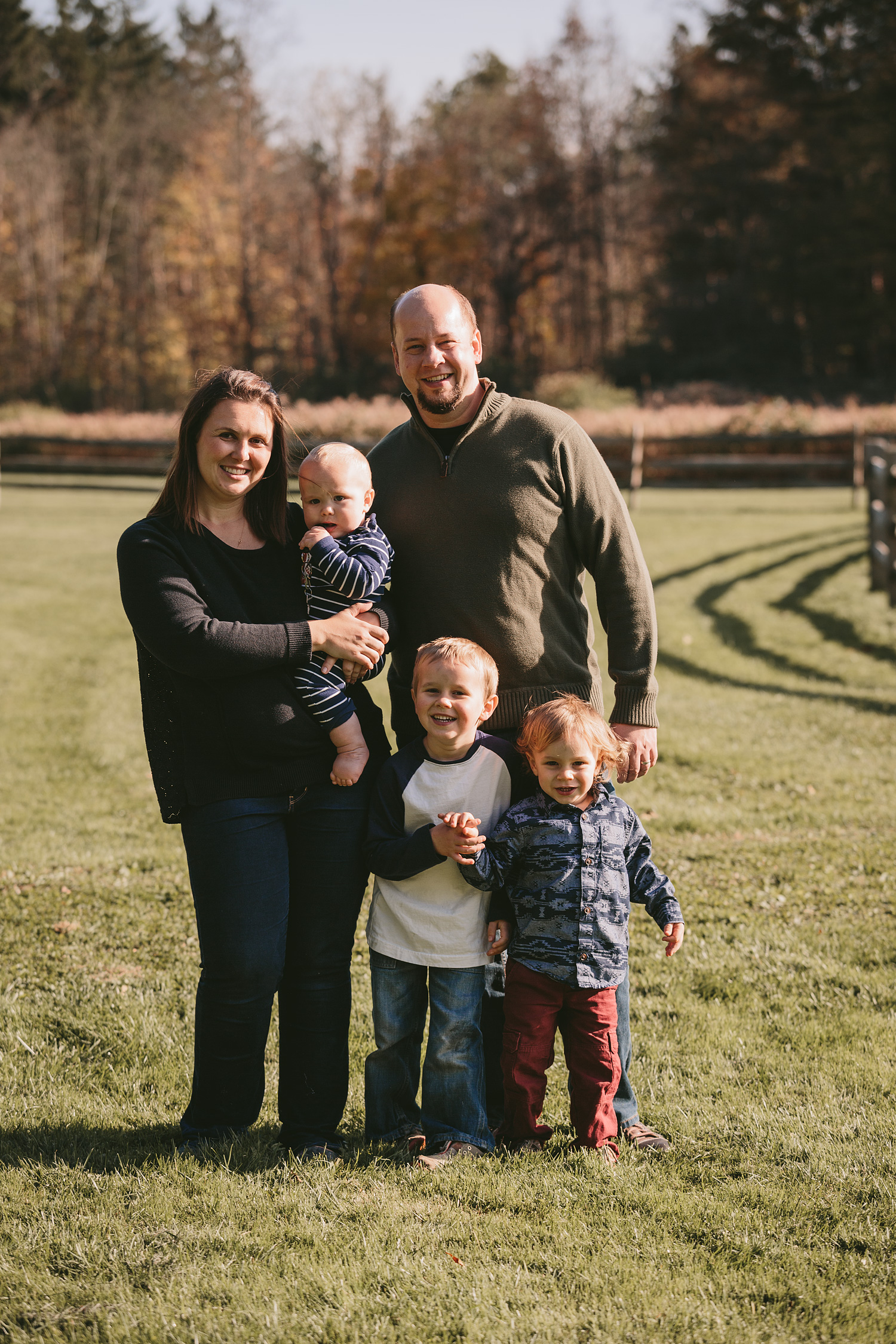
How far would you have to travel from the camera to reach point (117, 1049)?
3.55 meters

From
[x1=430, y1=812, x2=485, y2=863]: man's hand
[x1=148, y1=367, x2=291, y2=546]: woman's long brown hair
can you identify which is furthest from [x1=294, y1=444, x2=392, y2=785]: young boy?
[x1=430, y1=812, x2=485, y2=863]: man's hand

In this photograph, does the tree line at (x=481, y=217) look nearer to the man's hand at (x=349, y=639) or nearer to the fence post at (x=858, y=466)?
the fence post at (x=858, y=466)

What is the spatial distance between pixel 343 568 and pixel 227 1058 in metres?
1.27

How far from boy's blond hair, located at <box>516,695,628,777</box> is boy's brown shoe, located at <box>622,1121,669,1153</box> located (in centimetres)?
100

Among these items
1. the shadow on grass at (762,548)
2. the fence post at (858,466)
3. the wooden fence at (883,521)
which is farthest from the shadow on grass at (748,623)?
the fence post at (858,466)

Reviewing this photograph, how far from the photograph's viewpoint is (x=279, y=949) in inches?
108

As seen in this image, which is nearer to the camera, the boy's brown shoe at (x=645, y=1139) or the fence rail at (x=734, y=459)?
the boy's brown shoe at (x=645, y=1139)

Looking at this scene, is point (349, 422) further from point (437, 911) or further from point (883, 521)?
point (437, 911)

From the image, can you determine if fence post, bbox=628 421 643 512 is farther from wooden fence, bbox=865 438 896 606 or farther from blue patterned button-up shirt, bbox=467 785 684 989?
blue patterned button-up shirt, bbox=467 785 684 989

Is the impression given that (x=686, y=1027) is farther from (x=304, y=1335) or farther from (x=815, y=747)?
(x=815, y=747)

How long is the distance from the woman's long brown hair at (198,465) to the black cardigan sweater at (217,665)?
5cm

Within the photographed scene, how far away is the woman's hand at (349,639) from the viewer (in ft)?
8.86

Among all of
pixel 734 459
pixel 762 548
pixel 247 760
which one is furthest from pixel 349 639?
pixel 734 459

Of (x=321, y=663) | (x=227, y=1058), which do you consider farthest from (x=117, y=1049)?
(x=321, y=663)
